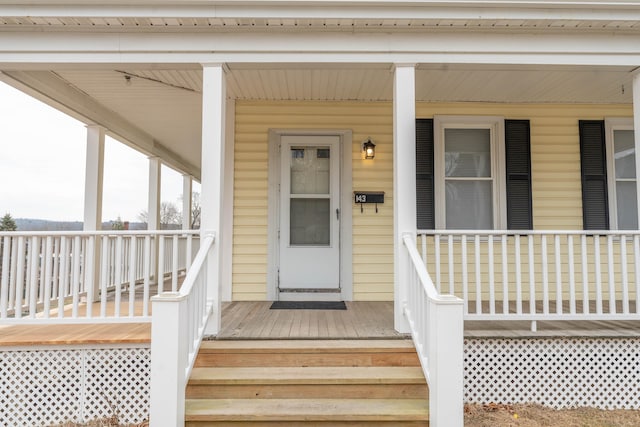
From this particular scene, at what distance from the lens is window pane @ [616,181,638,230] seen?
4801 mm

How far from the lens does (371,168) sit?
4.86 m

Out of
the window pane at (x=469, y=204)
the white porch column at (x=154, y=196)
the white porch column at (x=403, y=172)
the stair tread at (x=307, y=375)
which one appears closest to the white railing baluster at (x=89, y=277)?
the stair tread at (x=307, y=375)

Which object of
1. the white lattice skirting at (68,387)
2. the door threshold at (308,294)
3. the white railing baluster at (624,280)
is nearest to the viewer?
the white lattice skirting at (68,387)

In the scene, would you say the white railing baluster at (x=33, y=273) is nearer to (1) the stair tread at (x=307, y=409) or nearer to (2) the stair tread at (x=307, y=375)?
(2) the stair tread at (x=307, y=375)

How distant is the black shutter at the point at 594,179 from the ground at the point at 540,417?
7.80ft

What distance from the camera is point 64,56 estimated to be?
3373mm

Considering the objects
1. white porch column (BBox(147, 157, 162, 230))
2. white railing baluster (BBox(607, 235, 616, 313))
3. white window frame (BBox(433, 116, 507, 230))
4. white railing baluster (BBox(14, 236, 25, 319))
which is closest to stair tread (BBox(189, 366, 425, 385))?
white railing baluster (BBox(14, 236, 25, 319))

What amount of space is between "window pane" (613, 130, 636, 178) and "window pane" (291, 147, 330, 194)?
3.71 m

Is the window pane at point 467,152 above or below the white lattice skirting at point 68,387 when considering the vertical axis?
above

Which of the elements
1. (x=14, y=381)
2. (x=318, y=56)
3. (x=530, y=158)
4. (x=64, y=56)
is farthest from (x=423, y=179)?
(x=14, y=381)

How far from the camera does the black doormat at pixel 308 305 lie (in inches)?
170

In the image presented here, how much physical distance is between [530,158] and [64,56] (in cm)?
518

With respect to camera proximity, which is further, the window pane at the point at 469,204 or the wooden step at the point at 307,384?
the window pane at the point at 469,204

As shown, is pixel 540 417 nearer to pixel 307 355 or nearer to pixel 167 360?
pixel 307 355
